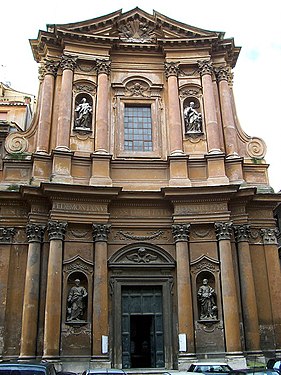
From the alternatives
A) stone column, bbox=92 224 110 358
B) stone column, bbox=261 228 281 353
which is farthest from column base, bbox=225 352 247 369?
stone column, bbox=92 224 110 358

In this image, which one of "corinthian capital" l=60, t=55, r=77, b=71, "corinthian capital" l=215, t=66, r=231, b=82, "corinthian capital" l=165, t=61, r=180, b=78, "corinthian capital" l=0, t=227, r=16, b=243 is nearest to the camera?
"corinthian capital" l=0, t=227, r=16, b=243

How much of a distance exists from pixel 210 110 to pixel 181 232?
5.38 metres

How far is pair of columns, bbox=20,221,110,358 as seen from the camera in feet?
49.2

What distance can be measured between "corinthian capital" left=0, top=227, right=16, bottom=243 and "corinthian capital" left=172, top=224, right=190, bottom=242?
19.3 feet

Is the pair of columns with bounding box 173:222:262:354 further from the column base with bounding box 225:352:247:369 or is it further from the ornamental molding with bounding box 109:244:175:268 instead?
the ornamental molding with bounding box 109:244:175:268

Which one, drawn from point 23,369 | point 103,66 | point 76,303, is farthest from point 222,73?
point 23,369

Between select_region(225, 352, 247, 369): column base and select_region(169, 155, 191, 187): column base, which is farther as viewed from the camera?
select_region(169, 155, 191, 187): column base

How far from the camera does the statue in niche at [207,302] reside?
52.3ft

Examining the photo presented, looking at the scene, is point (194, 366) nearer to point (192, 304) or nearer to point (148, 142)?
point (192, 304)

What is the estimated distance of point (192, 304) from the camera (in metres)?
16.0

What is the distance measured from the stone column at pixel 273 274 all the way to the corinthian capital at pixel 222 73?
6.93 metres

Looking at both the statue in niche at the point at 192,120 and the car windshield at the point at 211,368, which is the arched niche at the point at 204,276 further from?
the statue in niche at the point at 192,120

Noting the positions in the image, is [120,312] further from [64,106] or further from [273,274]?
[64,106]

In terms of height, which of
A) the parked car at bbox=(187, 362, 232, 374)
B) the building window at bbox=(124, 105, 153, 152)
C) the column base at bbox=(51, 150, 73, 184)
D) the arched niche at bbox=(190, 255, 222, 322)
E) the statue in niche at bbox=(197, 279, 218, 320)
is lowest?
the parked car at bbox=(187, 362, 232, 374)
